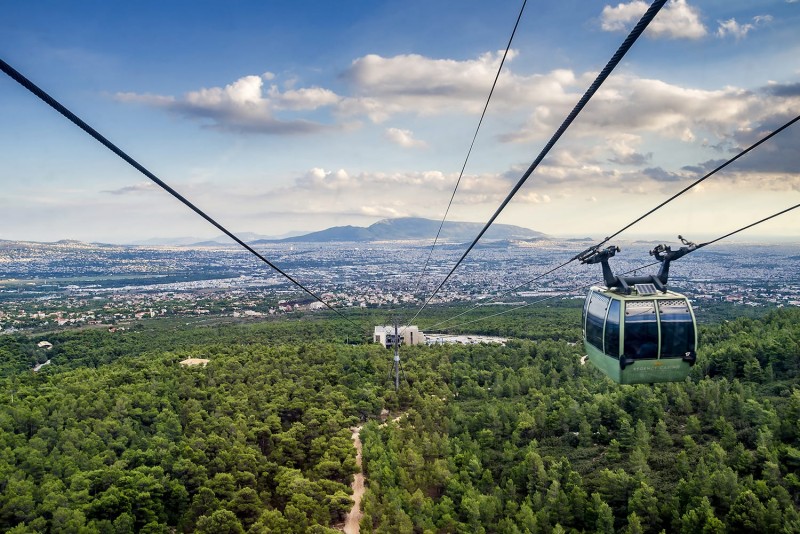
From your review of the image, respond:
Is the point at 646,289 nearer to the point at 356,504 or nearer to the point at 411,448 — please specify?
the point at 411,448

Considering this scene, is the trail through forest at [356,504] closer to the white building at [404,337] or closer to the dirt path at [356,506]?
the dirt path at [356,506]

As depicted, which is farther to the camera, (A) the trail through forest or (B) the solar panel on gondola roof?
(A) the trail through forest

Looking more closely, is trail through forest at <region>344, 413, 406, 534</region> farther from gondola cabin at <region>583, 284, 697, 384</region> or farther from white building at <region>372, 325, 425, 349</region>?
white building at <region>372, 325, 425, 349</region>

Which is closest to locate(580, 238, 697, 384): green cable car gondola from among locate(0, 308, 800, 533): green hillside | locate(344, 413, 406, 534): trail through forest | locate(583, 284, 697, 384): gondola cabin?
locate(583, 284, 697, 384): gondola cabin

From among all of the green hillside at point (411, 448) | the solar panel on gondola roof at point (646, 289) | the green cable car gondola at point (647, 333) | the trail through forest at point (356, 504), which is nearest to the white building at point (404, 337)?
the green hillside at point (411, 448)

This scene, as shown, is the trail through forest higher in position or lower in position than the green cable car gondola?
lower

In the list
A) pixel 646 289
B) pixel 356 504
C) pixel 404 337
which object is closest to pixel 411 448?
pixel 356 504

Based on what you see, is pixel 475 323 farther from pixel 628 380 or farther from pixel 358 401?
pixel 628 380
